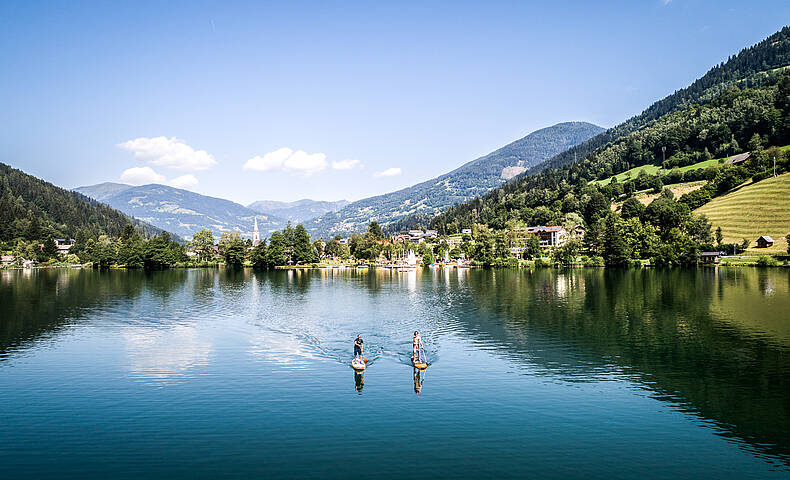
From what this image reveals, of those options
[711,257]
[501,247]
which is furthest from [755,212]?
[501,247]

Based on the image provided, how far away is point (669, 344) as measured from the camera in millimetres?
37281

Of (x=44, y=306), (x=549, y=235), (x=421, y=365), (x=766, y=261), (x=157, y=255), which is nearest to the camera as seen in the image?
(x=421, y=365)

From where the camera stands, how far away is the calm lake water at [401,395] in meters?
18.2

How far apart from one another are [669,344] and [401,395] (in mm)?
23037

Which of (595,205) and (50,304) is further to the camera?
(595,205)

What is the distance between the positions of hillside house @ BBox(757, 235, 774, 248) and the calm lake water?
8089 centimetres

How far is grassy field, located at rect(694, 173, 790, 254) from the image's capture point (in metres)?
123

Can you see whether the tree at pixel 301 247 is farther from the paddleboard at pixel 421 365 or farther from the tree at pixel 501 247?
the paddleboard at pixel 421 365

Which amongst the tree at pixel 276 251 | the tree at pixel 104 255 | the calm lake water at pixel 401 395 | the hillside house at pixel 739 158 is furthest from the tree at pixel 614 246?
the tree at pixel 104 255

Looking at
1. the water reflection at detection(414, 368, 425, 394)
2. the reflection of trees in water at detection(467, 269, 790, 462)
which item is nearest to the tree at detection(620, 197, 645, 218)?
the reflection of trees in water at detection(467, 269, 790, 462)

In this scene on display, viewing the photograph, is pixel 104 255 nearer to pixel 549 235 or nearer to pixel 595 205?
pixel 549 235

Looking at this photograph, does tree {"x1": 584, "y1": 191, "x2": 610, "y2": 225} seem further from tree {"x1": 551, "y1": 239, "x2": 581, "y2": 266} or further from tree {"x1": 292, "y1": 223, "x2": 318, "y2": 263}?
tree {"x1": 292, "y1": 223, "x2": 318, "y2": 263}

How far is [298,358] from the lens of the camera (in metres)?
34.9

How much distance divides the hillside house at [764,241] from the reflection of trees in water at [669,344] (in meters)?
55.3
